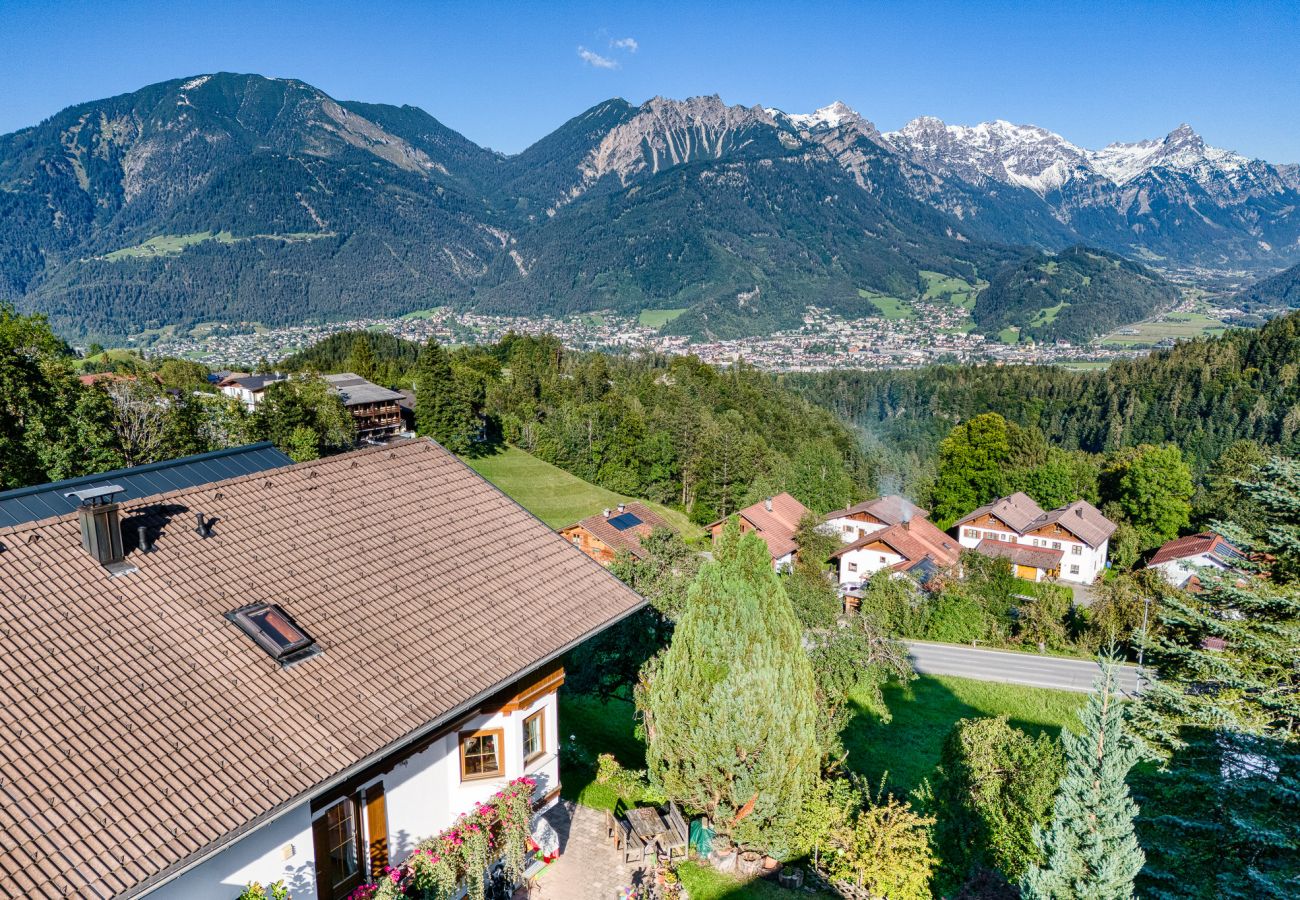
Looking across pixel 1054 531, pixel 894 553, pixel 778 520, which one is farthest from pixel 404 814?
pixel 1054 531

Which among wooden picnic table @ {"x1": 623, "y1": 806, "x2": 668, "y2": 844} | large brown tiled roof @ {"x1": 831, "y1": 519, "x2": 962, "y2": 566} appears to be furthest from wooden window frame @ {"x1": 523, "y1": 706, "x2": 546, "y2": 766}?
large brown tiled roof @ {"x1": 831, "y1": 519, "x2": 962, "y2": 566}

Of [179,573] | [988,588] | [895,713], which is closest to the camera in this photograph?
[179,573]

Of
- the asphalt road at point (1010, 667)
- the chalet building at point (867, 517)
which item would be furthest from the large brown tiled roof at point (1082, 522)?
the asphalt road at point (1010, 667)

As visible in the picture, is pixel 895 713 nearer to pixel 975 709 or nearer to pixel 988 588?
pixel 975 709

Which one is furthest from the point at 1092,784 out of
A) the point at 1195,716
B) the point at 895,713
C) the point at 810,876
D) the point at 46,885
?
the point at 895,713

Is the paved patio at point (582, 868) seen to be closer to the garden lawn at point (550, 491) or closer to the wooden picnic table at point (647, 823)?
the wooden picnic table at point (647, 823)

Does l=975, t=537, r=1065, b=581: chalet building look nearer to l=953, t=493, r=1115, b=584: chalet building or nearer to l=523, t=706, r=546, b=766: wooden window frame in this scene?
l=953, t=493, r=1115, b=584: chalet building

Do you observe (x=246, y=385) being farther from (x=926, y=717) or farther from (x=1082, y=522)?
(x=1082, y=522)

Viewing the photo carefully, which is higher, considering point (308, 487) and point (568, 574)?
point (308, 487)
